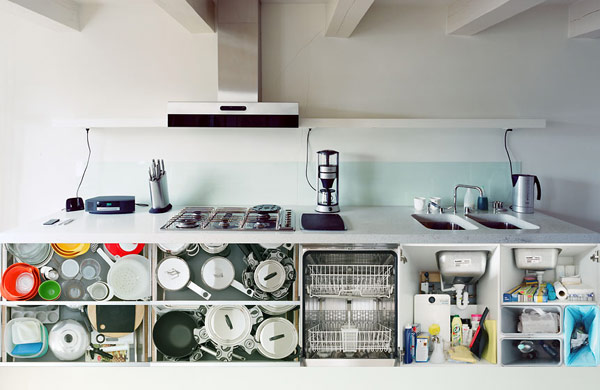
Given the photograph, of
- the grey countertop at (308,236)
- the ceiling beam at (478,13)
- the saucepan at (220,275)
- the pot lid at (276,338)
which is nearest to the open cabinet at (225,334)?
the pot lid at (276,338)

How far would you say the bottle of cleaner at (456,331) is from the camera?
2.73 m

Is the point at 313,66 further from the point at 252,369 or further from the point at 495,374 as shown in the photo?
the point at 495,374

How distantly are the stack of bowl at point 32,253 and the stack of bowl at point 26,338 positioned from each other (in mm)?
311

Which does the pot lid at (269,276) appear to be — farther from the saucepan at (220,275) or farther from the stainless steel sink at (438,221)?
the stainless steel sink at (438,221)

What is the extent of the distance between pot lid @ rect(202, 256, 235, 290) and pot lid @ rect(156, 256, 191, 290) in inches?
3.8

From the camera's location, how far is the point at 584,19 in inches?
127

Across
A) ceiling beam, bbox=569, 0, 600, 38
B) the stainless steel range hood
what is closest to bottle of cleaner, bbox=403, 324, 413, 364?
the stainless steel range hood

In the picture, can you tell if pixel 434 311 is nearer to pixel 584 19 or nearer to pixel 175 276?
A: pixel 175 276

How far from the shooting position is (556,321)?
8.78ft

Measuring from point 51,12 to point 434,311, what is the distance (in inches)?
109

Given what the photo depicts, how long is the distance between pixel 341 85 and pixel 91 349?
2.18 metres

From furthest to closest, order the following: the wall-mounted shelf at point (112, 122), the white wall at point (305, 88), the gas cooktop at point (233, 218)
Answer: the white wall at point (305, 88), the wall-mounted shelf at point (112, 122), the gas cooktop at point (233, 218)

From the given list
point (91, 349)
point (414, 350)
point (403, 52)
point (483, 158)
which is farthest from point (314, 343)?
point (403, 52)

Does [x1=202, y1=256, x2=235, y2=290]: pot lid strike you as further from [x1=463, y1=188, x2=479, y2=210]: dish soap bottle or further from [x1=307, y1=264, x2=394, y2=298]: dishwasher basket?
[x1=463, y1=188, x2=479, y2=210]: dish soap bottle
